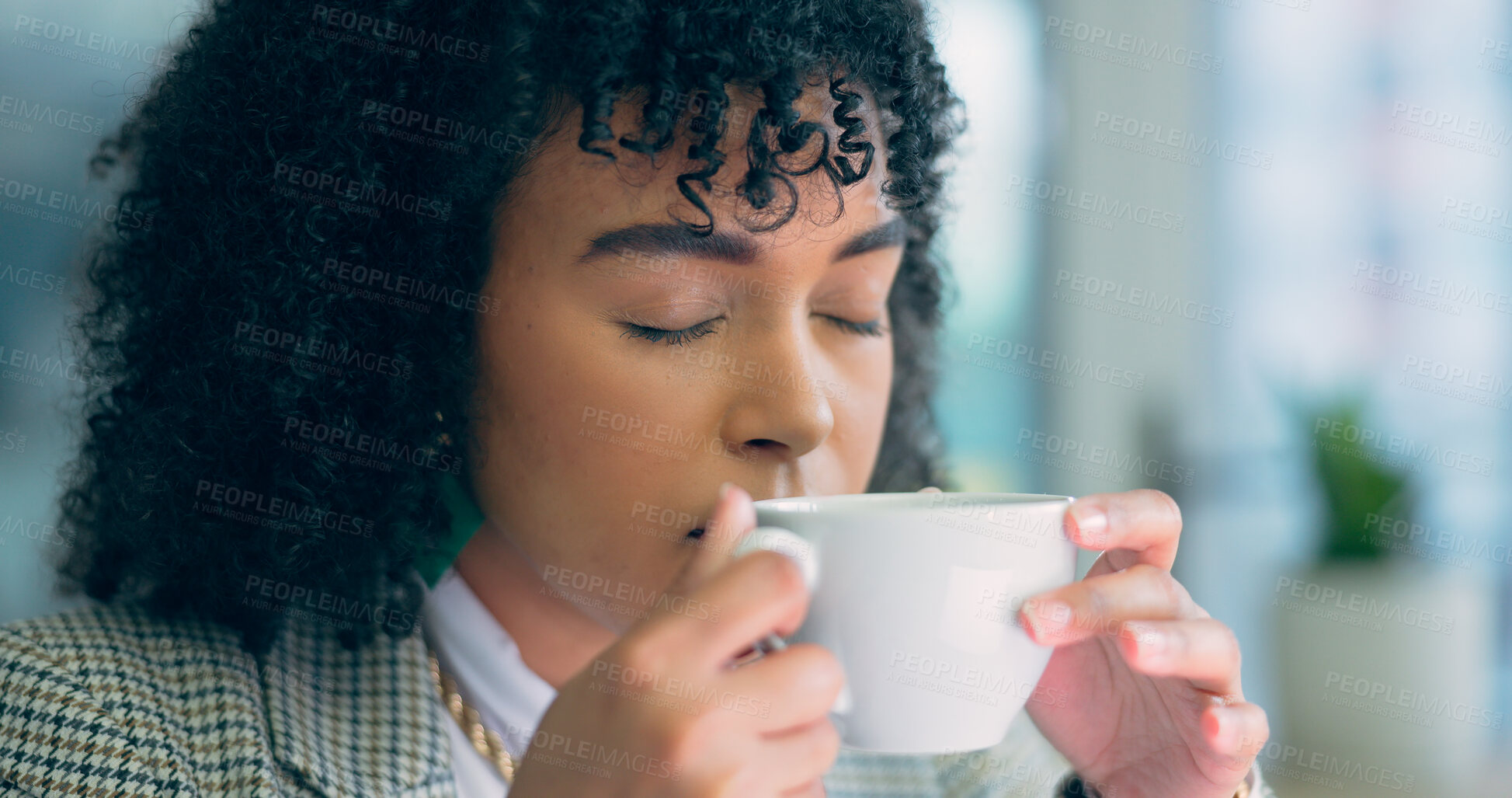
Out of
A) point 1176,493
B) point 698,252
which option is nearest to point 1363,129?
point 1176,493

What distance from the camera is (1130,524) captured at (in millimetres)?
617

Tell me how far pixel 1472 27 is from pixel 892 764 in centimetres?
184

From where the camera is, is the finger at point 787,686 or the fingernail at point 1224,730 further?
the fingernail at point 1224,730

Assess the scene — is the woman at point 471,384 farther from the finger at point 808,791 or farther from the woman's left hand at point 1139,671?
the finger at point 808,791

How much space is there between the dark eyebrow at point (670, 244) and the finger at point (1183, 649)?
1.22 feet

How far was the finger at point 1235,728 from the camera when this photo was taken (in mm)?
674

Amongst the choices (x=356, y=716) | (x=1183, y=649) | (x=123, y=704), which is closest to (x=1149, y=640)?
(x=1183, y=649)

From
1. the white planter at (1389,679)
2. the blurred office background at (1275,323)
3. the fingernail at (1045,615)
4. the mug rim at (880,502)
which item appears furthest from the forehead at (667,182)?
the white planter at (1389,679)

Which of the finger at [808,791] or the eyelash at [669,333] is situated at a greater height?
the eyelash at [669,333]

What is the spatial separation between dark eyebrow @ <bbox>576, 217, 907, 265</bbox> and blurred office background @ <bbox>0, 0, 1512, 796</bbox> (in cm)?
88

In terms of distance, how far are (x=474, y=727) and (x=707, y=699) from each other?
0.53 metres

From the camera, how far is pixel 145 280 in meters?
0.91

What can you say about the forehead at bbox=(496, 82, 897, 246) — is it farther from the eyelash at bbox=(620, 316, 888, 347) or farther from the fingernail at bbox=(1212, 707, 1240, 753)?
the fingernail at bbox=(1212, 707, 1240, 753)

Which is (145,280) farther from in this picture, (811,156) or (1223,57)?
(1223,57)
